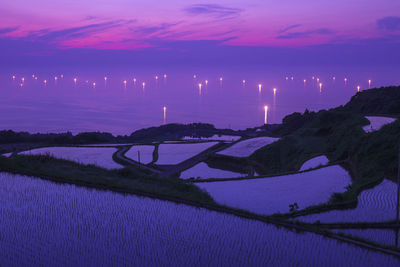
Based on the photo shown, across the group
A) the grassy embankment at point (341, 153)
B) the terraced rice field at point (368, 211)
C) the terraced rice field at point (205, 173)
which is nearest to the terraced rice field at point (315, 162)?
the grassy embankment at point (341, 153)

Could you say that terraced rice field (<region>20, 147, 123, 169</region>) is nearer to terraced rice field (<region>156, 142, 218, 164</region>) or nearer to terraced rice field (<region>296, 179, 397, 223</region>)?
terraced rice field (<region>156, 142, 218, 164</region>)

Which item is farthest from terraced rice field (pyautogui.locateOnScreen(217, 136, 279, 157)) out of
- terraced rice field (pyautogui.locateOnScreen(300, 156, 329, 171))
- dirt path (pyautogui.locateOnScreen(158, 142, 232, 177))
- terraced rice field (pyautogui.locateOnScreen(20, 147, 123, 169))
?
terraced rice field (pyautogui.locateOnScreen(20, 147, 123, 169))

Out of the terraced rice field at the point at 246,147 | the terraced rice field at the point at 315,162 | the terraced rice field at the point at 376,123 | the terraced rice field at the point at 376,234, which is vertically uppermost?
the terraced rice field at the point at 376,123

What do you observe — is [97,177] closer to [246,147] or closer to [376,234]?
[376,234]

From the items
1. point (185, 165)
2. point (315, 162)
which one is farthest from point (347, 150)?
point (185, 165)

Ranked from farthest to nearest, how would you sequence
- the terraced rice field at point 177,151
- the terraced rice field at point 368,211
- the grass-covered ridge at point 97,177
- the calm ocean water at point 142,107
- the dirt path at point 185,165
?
the calm ocean water at point 142,107
the terraced rice field at point 177,151
the dirt path at point 185,165
the grass-covered ridge at point 97,177
the terraced rice field at point 368,211

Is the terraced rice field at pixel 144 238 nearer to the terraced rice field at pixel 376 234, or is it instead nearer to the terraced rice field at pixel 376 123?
the terraced rice field at pixel 376 234

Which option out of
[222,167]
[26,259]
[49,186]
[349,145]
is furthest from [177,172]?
[26,259]
